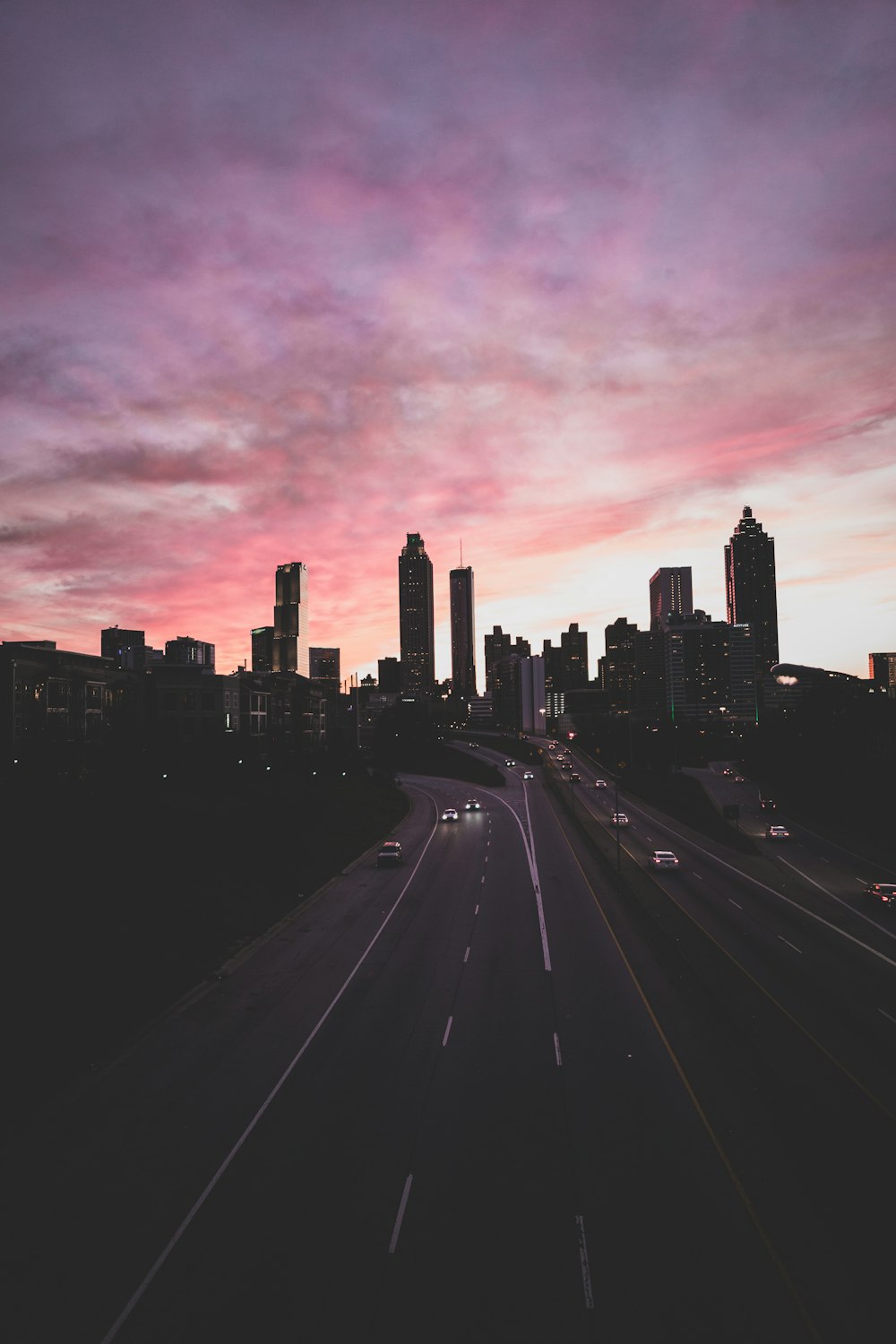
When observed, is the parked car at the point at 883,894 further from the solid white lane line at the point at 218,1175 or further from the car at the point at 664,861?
the solid white lane line at the point at 218,1175

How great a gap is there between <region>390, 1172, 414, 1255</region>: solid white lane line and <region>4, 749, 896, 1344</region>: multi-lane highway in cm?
6

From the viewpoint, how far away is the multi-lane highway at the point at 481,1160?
10.8 meters

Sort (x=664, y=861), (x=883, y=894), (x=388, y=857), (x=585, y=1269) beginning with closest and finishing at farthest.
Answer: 1. (x=585, y=1269)
2. (x=883, y=894)
3. (x=664, y=861)
4. (x=388, y=857)

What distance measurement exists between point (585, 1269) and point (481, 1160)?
3378 millimetres

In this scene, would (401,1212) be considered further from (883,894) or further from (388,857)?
(388,857)

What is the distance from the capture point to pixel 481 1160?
14422 mm

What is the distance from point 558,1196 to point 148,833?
35234 millimetres

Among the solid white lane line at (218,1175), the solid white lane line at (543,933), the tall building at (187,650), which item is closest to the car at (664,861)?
the solid white lane line at (543,933)

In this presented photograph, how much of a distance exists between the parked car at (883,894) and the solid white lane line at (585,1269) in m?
31.8

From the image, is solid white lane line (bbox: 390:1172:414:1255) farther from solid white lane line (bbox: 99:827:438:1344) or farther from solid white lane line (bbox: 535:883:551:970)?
solid white lane line (bbox: 535:883:551:970)

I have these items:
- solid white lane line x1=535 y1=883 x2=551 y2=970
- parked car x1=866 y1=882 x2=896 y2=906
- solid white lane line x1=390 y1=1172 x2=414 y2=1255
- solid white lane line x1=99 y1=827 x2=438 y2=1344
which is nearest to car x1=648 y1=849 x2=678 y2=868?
solid white lane line x1=535 y1=883 x2=551 y2=970

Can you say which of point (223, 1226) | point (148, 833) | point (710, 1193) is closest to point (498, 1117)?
point (710, 1193)

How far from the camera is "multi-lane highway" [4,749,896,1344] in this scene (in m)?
10.8

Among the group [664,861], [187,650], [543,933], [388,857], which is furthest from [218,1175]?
[187,650]
